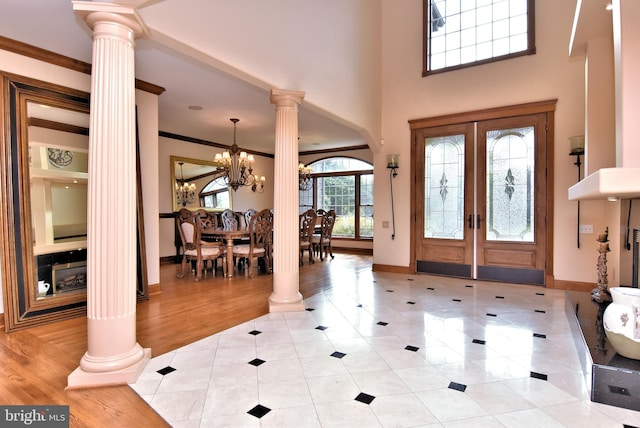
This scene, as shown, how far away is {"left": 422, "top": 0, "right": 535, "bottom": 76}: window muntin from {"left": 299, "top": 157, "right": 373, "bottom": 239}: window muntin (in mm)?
3748

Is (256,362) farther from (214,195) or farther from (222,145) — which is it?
(222,145)

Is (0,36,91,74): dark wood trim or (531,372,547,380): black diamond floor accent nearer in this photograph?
(531,372,547,380): black diamond floor accent

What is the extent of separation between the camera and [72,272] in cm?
378

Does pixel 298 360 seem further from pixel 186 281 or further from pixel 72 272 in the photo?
pixel 186 281

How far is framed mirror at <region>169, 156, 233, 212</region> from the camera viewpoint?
7668mm

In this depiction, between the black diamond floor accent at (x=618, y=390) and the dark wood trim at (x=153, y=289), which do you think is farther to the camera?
the dark wood trim at (x=153, y=289)

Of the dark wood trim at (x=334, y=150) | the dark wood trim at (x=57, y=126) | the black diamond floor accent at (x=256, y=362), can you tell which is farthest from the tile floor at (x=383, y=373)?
the dark wood trim at (x=334, y=150)

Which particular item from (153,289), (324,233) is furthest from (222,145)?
(153,289)

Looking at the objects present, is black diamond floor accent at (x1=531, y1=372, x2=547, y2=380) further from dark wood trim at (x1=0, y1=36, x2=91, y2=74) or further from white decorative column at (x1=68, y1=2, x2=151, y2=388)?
dark wood trim at (x1=0, y1=36, x2=91, y2=74)

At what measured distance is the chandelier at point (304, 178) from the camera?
8.38m

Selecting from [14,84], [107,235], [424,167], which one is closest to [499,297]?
[424,167]

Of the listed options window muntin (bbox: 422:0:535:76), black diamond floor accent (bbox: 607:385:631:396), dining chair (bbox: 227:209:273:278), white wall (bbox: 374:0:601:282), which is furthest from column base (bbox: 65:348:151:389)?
window muntin (bbox: 422:0:535:76)

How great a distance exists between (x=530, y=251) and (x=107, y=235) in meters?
5.46

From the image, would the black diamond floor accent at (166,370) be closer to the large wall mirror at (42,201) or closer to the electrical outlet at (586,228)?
the large wall mirror at (42,201)
